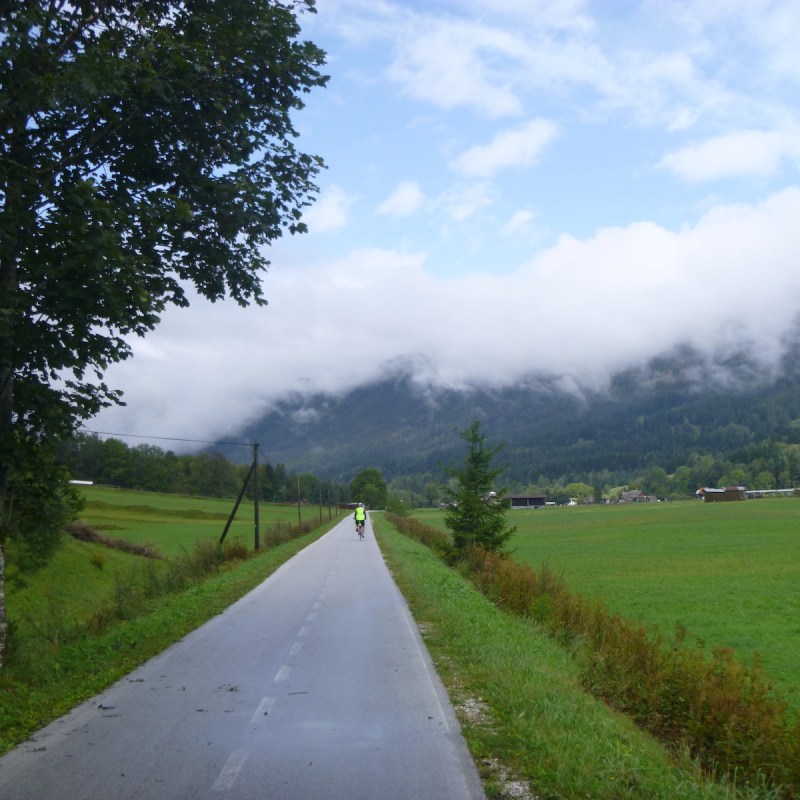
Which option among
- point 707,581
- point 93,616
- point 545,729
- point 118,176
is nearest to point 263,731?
point 545,729

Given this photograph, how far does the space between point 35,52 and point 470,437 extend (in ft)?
77.7

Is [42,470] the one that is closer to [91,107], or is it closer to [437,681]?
[91,107]

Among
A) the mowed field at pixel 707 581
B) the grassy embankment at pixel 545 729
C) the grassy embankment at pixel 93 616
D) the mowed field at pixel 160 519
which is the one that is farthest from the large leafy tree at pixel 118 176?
the mowed field at pixel 160 519

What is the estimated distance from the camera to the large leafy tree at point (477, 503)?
29656 mm

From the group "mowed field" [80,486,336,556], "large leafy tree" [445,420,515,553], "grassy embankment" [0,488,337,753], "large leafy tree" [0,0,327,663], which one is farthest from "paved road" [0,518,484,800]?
"mowed field" [80,486,336,556]

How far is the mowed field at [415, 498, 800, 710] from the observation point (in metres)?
18.2

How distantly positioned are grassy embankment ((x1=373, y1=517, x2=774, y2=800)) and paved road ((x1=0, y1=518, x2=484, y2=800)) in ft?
1.14

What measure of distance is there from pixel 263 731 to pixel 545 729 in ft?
8.76

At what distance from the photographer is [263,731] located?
7.59 m

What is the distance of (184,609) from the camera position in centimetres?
1766

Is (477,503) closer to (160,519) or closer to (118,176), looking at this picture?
(118,176)

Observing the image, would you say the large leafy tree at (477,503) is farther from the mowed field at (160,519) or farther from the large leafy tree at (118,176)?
the mowed field at (160,519)

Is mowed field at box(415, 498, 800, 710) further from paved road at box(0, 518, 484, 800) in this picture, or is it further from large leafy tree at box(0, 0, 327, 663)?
large leafy tree at box(0, 0, 327, 663)

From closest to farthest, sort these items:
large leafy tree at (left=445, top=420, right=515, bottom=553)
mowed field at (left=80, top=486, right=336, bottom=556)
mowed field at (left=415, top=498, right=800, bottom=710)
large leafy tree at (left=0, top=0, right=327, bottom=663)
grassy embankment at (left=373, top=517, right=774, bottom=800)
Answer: grassy embankment at (left=373, top=517, right=774, bottom=800), large leafy tree at (left=0, top=0, right=327, bottom=663), mowed field at (left=415, top=498, right=800, bottom=710), large leafy tree at (left=445, top=420, right=515, bottom=553), mowed field at (left=80, top=486, right=336, bottom=556)
